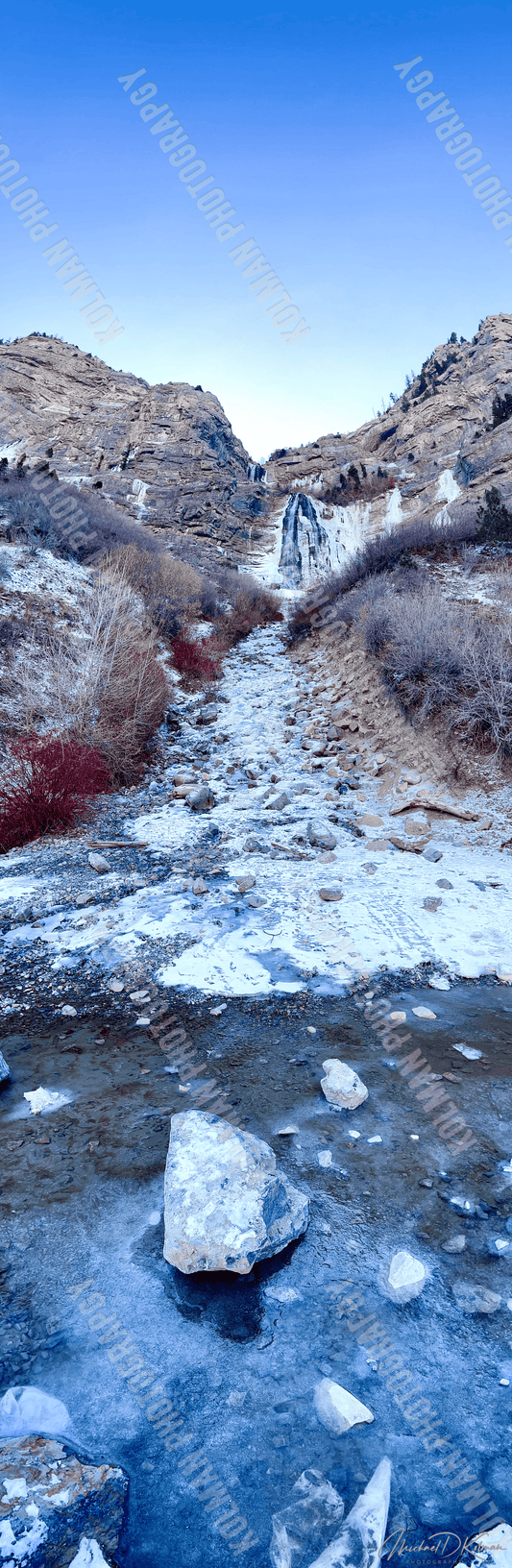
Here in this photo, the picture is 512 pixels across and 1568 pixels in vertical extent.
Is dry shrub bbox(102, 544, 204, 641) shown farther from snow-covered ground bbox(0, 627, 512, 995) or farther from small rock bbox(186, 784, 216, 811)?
snow-covered ground bbox(0, 627, 512, 995)

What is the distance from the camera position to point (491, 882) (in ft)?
15.4

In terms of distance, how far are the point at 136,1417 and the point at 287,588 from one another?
26935mm

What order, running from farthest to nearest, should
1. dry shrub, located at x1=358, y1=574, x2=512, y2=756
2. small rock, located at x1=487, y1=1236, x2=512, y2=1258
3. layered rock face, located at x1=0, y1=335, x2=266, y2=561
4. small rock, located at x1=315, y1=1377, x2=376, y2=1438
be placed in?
1. layered rock face, located at x1=0, y1=335, x2=266, y2=561
2. dry shrub, located at x1=358, y1=574, x2=512, y2=756
3. small rock, located at x1=487, y1=1236, x2=512, y2=1258
4. small rock, located at x1=315, y1=1377, x2=376, y2=1438

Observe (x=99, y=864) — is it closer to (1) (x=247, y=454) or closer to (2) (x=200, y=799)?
(2) (x=200, y=799)

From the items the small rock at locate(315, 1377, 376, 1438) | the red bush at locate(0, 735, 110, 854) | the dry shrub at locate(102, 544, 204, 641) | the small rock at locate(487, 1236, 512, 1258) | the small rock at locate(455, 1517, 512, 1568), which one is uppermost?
the dry shrub at locate(102, 544, 204, 641)

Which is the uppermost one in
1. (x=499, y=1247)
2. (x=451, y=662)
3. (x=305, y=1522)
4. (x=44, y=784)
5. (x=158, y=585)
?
(x=158, y=585)

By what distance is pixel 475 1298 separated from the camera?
5.98 feet

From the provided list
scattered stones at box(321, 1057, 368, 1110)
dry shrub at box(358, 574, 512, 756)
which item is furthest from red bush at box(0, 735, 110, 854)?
dry shrub at box(358, 574, 512, 756)

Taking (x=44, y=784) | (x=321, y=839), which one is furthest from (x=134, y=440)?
(x=321, y=839)

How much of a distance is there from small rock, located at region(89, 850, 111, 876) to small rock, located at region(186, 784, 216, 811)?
1.55 metres

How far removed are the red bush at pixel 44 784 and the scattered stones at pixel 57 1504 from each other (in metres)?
4.56

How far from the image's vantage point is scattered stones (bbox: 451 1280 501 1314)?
1.80 metres

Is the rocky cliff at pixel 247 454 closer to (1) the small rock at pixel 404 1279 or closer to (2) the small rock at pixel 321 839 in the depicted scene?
(2) the small rock at pixel 321 839

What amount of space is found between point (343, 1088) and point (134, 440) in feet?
135
